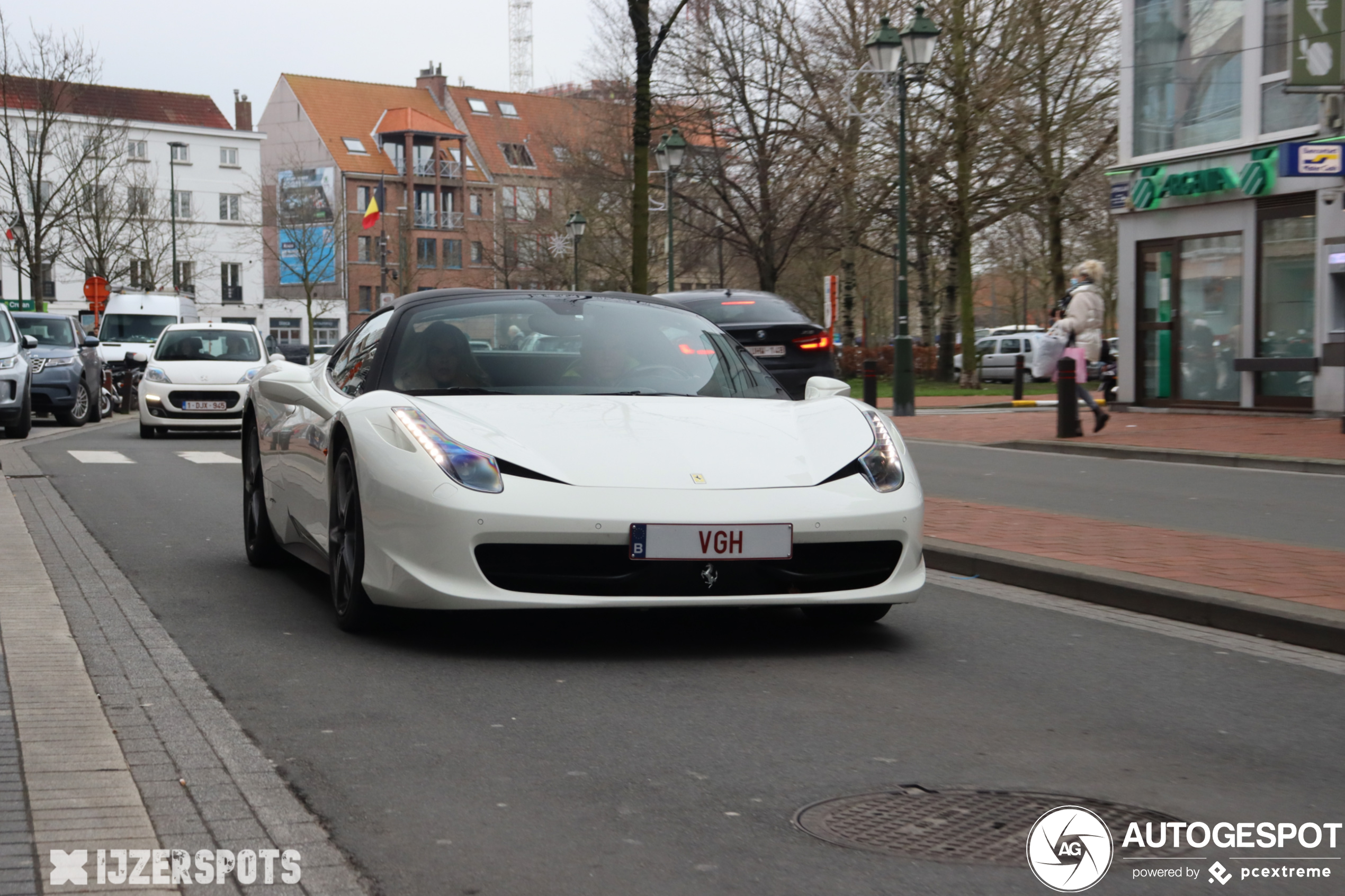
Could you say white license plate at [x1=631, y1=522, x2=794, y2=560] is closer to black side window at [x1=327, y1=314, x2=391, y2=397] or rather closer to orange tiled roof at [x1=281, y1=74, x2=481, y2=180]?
black side window at [x1=327, y1=314, x2=391, y2=397]

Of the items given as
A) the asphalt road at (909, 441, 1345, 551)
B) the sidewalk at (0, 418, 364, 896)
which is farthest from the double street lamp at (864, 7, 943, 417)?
the sidewalk at (0, 418, 364, 896)

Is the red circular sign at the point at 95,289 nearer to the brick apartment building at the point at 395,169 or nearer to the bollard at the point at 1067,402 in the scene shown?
the bollard at the point at 1067,402

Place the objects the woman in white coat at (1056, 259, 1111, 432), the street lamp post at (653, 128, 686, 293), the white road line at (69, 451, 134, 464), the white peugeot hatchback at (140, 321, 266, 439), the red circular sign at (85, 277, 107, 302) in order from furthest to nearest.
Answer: the red circular sign at (85, 277, 107, 302) < the street lamp post at (653, 128, 686, 293) < the white peugeot hatchback at (140, 321, 266, 439) < the woman in white coat at (1056, 259, 1111, 432) < the white road line at (69, 451, 134, 464)

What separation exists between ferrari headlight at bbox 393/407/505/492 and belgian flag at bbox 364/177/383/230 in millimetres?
75448

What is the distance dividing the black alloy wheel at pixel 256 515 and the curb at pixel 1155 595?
3280mm

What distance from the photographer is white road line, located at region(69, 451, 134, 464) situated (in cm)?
1675

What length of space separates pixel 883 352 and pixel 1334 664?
40.5m

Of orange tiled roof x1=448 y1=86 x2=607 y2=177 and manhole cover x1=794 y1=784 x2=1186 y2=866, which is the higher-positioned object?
orange tiled roof x1=448 y1=86 x2=607 y2=177

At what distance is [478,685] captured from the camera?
5395 mm

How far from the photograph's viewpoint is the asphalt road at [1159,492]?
10500 mm

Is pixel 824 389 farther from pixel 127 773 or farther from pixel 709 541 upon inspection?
pixel 127 773

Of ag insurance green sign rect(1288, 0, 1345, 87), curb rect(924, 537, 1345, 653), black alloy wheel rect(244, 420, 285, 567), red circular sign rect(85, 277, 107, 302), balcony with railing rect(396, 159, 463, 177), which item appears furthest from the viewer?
balcony with railing rect(396, 159, 463, 177)

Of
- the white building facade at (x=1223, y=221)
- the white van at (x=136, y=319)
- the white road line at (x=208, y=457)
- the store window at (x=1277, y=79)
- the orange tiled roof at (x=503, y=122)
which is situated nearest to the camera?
the white road line at (x=208, y=457)

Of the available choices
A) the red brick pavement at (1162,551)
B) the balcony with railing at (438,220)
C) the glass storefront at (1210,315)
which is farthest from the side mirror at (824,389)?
the balcony with railing at (438,220)
